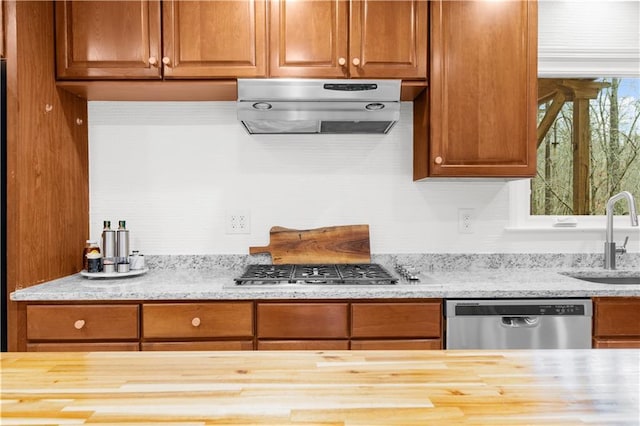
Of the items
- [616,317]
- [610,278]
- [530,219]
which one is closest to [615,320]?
[616,317]

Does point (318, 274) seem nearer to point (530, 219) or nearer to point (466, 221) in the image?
point (466, 221)

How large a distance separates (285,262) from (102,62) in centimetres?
132

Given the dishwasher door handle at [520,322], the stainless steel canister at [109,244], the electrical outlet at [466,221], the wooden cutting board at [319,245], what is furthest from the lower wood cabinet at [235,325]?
the electrical outlet at [466,221]

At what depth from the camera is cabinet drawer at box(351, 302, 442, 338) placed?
1.95 m

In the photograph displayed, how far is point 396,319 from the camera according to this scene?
1.96 meters

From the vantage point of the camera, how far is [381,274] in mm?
2199

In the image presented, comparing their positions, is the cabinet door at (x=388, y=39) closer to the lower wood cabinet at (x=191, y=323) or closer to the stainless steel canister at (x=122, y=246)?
the lower wood cabinet at (x=191, y=323)

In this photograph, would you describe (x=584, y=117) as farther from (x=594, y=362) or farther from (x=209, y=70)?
(x=594, y=362)

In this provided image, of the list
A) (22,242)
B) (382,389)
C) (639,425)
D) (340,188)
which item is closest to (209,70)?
(340,188)

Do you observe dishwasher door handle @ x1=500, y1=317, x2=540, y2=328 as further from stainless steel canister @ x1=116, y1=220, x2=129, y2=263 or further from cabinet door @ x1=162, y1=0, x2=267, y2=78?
stainless steel canister @ x1=116, y1=220, x2=129, y2=263

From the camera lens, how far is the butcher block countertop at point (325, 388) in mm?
623

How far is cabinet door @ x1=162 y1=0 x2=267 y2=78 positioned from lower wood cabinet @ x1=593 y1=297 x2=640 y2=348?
5.95ft

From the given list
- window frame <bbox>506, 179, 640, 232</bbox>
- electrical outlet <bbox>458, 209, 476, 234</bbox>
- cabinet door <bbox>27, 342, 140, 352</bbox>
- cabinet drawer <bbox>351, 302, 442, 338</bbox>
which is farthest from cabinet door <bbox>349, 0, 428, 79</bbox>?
cabinet door <bbox>27, 342, 140, 352</bbox>

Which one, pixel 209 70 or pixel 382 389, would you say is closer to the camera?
pixel 382 389
